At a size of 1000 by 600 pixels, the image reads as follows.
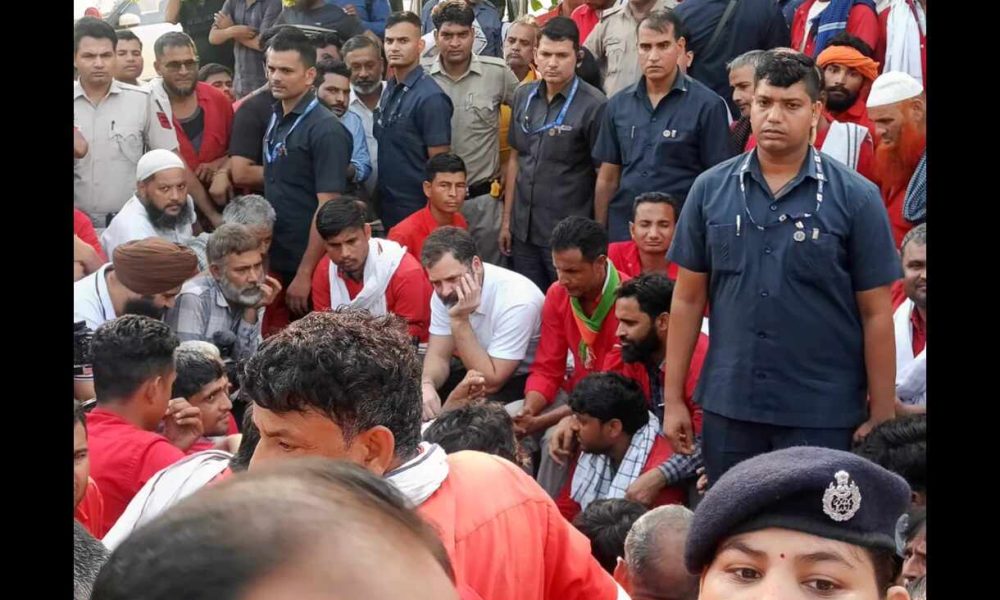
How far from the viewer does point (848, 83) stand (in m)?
7.00

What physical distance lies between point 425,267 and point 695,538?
4642 mm

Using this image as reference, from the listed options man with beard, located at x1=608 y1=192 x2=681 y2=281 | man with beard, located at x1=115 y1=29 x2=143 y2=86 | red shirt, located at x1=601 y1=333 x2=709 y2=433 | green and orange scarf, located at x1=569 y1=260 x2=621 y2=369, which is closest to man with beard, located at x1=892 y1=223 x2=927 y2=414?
red shirt, located at x1=601 y1=333 x2=709 y2=433

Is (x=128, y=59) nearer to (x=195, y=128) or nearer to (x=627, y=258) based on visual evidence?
(x=195, y=128)

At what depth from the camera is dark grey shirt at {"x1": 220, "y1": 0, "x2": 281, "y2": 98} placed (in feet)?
31.0

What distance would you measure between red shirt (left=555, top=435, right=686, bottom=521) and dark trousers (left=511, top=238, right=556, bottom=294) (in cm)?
194

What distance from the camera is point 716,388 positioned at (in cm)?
480

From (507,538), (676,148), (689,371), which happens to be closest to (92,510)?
(507,538)

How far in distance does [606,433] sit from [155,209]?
3003 mm

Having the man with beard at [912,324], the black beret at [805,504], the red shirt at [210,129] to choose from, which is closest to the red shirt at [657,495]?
the man with beard at [912,324]
